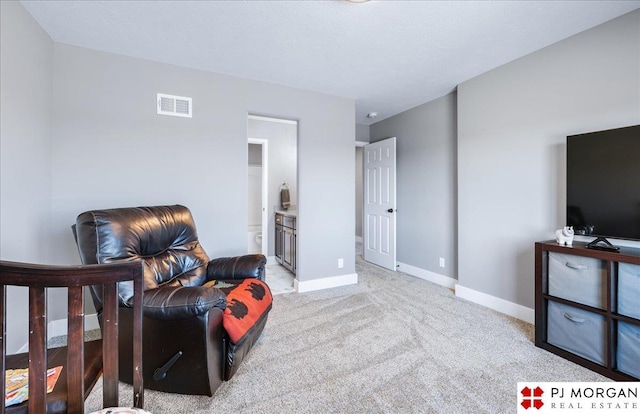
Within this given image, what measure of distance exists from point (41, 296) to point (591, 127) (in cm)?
326

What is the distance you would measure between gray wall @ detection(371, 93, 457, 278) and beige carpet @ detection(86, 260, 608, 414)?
0.95m

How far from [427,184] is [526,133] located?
4.54 feet

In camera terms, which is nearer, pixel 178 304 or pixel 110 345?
pixel 110 345

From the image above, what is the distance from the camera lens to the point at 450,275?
3.43m

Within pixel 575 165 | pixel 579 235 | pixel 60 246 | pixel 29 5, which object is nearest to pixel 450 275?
pixel 579 235

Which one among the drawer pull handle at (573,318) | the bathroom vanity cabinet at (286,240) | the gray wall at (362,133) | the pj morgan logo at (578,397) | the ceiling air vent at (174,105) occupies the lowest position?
the pj morgan logo at (578,397)

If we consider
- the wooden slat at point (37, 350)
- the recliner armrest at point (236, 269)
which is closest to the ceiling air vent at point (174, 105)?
the recliner armrest at point (236, 269)

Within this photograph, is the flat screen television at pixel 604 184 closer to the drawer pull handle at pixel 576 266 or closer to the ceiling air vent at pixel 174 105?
the drawer pull handle at pixel 576 266

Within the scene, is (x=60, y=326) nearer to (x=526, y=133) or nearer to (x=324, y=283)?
(x=324, y=283)

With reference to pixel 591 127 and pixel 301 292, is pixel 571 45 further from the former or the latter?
pixel 301 292

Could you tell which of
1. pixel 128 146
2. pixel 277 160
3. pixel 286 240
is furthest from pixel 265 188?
pixel 128 146

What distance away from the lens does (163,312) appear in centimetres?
137

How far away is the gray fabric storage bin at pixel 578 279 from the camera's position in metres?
1.77

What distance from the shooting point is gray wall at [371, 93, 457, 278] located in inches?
135
